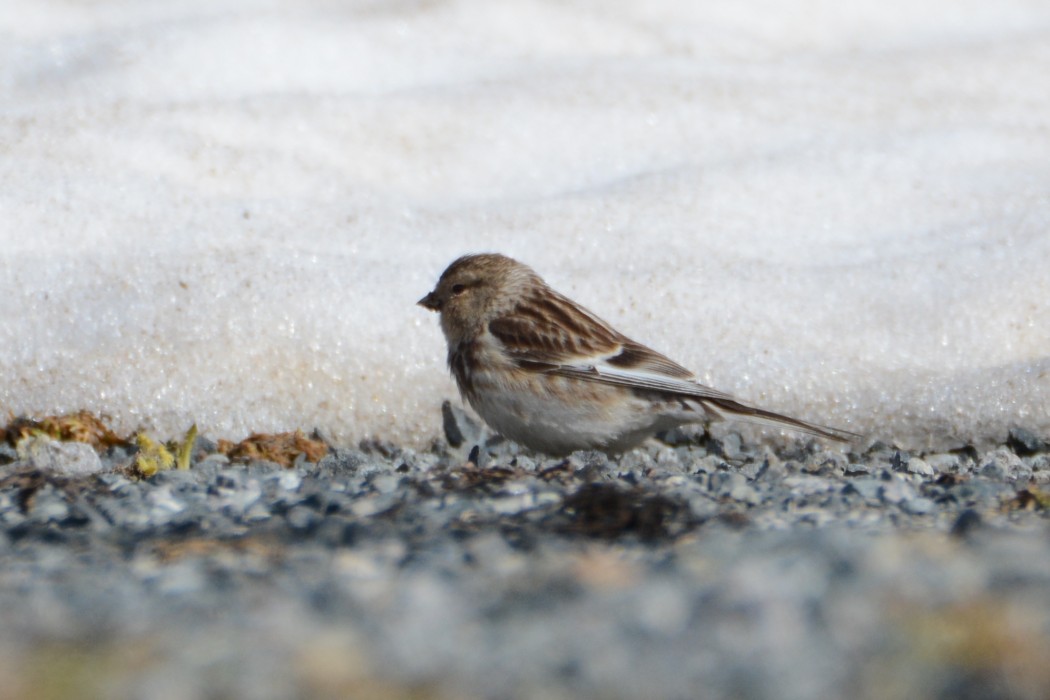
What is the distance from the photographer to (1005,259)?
5859 millimetres

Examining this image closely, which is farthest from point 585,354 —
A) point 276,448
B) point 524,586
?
point 524,586

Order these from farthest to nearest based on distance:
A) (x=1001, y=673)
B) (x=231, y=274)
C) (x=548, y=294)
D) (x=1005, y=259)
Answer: (x=1005, y=259)
(x=231, y=274)
(x=548, y=294)
(x=1001, y=673)

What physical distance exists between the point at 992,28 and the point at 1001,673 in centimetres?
740

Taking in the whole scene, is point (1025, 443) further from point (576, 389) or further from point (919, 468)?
point (576, 389)

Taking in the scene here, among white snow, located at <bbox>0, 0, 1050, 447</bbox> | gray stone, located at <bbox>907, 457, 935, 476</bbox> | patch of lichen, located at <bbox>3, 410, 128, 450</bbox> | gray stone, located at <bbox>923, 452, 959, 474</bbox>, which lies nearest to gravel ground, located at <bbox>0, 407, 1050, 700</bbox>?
gray stone, located at <bbox>907, 457, 935, 476</bbox>

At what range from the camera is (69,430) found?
4773 millimetres

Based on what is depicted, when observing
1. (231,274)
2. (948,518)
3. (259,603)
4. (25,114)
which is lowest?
(948,518)

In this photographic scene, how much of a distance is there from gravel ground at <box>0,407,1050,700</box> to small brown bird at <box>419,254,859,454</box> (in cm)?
73

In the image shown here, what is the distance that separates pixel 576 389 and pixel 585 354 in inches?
6.0

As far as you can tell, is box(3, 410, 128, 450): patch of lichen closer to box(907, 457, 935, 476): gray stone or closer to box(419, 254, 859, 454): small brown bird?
box(419, 254, 859, 454): small brown bird

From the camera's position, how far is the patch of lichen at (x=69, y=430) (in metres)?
4.77

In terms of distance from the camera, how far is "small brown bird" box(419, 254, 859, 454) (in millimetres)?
4539

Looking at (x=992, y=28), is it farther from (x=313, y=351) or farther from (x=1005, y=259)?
(x=313, y=351)

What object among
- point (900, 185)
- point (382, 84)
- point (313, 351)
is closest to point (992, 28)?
point (900, 185)
